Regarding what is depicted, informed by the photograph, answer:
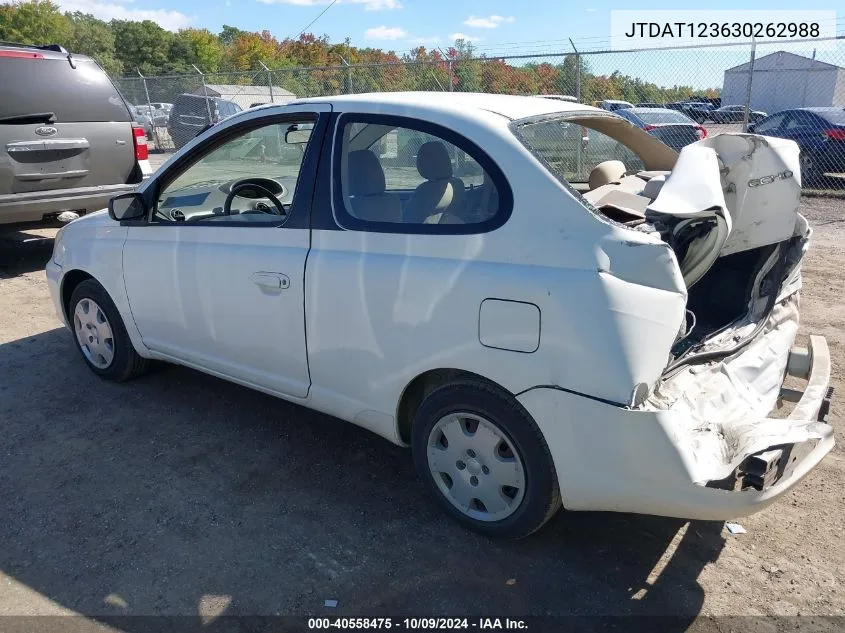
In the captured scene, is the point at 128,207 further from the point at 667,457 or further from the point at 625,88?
the point at 625,88

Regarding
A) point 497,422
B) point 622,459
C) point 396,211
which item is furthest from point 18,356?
point 622,459

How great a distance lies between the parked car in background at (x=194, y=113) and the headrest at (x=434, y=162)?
1539 centimetres

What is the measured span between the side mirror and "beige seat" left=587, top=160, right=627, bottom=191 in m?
2.51

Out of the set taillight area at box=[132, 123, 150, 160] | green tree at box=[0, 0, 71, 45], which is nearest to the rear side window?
taillight area at box=[132, 123, 150, 160]

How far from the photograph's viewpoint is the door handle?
3309mm

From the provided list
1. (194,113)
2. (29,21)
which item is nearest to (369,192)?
(194,113)

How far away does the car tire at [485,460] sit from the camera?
2725mm

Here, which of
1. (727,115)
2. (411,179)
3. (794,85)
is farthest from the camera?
(794,85)

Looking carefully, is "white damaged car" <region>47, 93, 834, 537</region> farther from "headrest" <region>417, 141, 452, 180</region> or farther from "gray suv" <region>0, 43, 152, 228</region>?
"gray suv" <region>0, 43, 152, 228</region>

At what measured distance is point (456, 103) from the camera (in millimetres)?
3000

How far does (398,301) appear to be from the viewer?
115 inches

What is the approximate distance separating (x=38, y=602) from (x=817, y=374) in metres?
3.42

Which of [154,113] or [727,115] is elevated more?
[154,113]

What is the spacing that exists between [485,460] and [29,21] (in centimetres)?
6200
